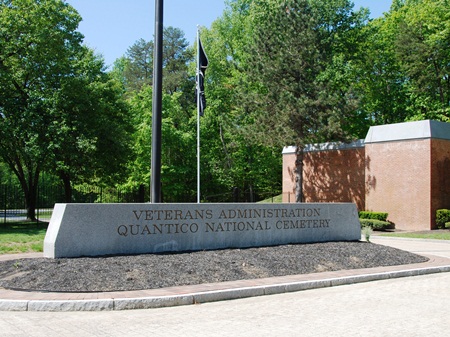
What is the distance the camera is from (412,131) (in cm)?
3028

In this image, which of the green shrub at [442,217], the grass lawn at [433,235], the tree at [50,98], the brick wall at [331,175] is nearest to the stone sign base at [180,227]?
the grass lawn at [433,235]

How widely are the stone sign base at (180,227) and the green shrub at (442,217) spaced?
15521mm

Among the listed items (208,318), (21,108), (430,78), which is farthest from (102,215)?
(430,78)

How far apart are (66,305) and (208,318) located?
7.44 feet

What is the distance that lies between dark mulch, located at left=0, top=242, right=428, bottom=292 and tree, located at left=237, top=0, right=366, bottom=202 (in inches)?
788

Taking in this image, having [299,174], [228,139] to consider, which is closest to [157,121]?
[299,174]

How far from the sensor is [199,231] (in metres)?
12.7

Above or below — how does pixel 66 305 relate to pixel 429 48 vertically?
below

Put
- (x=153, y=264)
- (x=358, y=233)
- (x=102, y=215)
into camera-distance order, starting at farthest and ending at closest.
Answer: (x=358, y=233) < (x=102, y=215) < (x=153, y=264)

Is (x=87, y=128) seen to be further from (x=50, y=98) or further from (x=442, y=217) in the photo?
A: (x=442, y=217)

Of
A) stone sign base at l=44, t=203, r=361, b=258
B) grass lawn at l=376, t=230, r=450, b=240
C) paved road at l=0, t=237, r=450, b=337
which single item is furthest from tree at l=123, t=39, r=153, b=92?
paved road at l=0, t=237, r=450, b=337

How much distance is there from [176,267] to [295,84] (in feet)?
82.8

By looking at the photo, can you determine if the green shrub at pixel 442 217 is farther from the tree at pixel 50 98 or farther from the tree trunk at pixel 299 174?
the tree at pixel 50 98

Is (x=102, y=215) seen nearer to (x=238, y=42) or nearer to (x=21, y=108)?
(x=21, y=108)
